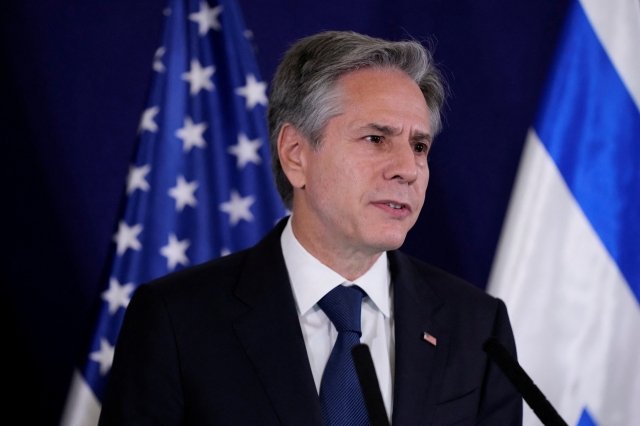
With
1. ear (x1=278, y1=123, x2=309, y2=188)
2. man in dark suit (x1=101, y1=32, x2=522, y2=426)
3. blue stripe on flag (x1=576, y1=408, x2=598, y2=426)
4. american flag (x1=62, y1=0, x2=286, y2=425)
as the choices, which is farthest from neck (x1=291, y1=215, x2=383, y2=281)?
blue stripe on flag (x1=576, y1=408, x2=598, y2=426)

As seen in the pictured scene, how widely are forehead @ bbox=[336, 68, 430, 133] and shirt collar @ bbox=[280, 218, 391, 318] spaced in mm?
340

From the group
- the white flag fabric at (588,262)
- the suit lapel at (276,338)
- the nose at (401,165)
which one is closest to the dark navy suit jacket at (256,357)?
the suit lapel at (276,338)

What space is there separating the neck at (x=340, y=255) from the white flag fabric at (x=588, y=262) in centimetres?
69

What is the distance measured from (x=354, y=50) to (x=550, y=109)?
852 mm

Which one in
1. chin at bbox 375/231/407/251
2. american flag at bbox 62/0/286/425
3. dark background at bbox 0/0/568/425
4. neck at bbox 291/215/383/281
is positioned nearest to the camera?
chin at bbox 375/231/407/251

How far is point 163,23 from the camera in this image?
229 centimetres

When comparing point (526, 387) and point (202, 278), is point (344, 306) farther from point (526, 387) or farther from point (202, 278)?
point (526, 387)

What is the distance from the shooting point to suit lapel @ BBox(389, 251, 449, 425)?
5.08ft

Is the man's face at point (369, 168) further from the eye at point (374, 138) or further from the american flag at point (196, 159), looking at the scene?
the american flag at point (196, 159)

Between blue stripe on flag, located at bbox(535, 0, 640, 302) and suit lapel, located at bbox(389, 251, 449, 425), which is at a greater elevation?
blue stripe on flag, located at bbox(535, 0, 640, 302)

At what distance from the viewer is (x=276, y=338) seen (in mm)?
1572

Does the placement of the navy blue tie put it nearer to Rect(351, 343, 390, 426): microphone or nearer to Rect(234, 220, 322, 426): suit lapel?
Rect(234, 220, 322, 426): suit lapel

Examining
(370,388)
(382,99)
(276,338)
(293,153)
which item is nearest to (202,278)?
(276,338)

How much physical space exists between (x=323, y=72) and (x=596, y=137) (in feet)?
3.27
